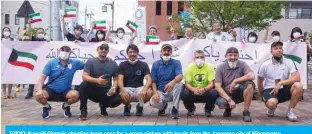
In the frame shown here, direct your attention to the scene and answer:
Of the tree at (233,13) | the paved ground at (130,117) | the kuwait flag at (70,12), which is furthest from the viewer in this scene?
the tree at (233,13)

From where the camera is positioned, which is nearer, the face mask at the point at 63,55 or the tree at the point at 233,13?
the face mask at the point at 63,55

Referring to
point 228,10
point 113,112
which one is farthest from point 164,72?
point 228,10

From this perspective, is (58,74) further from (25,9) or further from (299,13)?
(299,13)

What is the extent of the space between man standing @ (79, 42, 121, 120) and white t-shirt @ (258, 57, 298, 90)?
2.31 meters

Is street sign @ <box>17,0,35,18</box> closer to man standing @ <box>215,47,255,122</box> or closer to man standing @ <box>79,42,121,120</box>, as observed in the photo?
man standing @ <box>79,42,121,120</box>

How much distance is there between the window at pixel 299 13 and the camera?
47969mm

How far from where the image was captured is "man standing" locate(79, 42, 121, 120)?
6793 mm

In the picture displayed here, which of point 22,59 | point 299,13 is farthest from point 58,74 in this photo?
point 299,13

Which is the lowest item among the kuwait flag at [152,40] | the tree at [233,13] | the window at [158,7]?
the kuwait flag at [152,40]

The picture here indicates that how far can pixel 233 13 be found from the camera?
17719mm

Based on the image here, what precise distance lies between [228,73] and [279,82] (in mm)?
775

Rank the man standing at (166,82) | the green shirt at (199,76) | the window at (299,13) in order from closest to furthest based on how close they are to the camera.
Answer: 1. the man standing at (166,82)
2. the green shirt at (199,76)
3. the window at (299,13)

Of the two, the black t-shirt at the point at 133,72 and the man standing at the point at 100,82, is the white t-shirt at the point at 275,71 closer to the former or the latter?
the black t-shirt at the point at 133,72

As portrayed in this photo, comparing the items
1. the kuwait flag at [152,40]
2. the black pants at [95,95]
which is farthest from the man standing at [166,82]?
the kuwait flag at [152,40]
